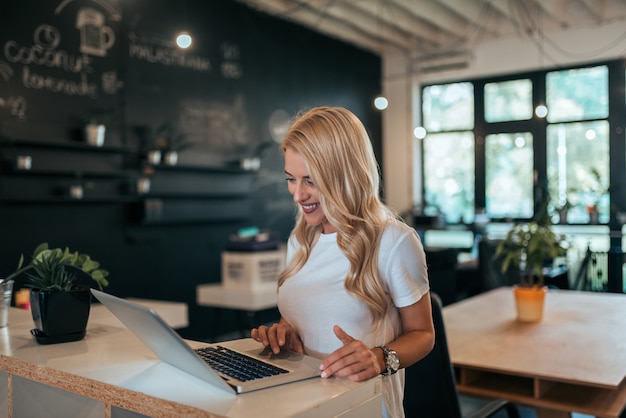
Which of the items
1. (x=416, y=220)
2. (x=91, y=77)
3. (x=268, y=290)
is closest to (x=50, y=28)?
(x=91, y=77)

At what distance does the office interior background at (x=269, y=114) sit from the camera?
4.70m

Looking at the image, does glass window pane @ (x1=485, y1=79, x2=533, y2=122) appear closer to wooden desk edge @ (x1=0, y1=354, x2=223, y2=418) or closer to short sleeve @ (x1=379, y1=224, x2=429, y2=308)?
short sleeve @ (x1=379, y1=224, x2=429, y2=308)

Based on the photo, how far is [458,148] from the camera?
899 centimetres

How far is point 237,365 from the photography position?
118 centimetres

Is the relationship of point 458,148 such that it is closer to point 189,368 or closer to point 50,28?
point 50,28

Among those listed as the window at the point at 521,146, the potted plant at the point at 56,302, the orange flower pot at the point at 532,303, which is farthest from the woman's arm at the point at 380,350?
the window at the point at 521,146

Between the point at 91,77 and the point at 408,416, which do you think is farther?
the point at 91,77

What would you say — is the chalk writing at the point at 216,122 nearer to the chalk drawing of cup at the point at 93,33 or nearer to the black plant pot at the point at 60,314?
the chalk drawing of cup at the point at 93,33

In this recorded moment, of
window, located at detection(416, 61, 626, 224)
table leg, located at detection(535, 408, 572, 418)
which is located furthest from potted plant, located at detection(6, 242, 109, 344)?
window, located at detection(416, 61, 626, 224)

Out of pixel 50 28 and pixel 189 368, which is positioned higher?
pixel 50 28

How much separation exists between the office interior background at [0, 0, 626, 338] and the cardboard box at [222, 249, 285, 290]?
1050mm

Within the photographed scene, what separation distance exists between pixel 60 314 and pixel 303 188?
66 centimetres

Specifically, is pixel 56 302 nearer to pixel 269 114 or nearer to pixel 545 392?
pixel 545 392

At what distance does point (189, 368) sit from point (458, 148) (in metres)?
8.29
